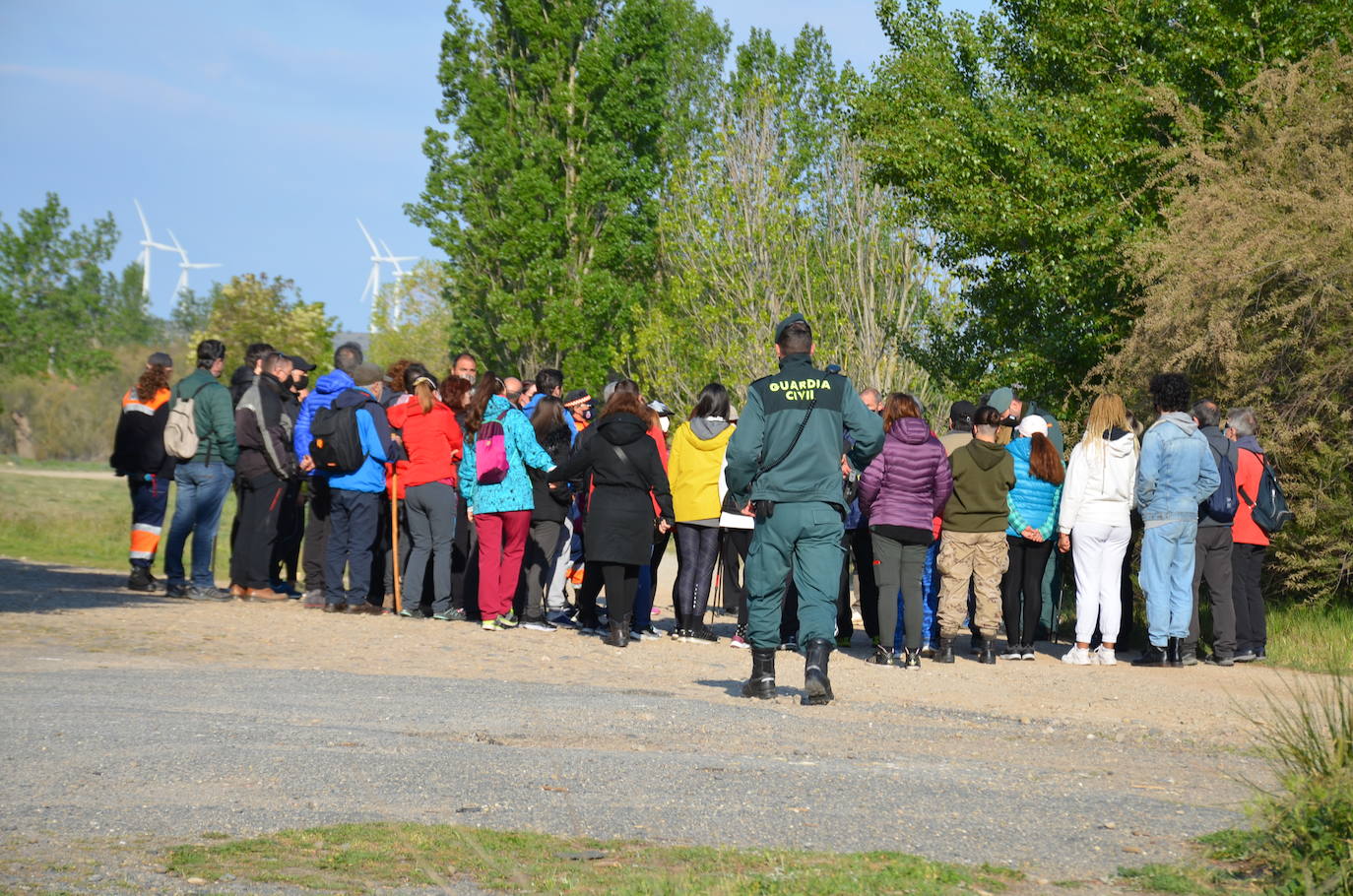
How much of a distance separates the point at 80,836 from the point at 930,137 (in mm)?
16837

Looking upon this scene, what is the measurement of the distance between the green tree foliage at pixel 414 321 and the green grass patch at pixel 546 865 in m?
63.0

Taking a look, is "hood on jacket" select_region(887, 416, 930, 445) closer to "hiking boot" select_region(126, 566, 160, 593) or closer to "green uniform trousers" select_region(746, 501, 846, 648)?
"green uniform trousers" select_region(746, 501, 846, 648)

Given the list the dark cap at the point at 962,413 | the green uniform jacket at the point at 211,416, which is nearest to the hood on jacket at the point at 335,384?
the green uniform jacket at the point at 211,416

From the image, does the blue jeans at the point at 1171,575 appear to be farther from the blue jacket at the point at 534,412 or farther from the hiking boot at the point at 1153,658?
the blue jacket at the point at 534,412

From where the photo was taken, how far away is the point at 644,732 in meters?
8.28

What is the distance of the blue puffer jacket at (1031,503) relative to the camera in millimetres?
12672

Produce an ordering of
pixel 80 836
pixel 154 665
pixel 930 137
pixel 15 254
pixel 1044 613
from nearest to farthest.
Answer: pixel 80 836, pixel 154 665, pixel 1044 613, pixel 930 137, pixel 15 254

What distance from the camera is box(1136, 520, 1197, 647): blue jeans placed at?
1227 centimetres

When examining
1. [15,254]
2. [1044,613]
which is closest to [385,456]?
[1044,613]

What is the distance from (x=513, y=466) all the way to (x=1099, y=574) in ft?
16.3

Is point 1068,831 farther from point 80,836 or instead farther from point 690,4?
point 690,4

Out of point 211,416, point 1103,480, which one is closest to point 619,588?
point 1103,480

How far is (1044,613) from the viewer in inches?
569

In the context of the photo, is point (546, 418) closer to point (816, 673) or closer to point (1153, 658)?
point (816, 673)
